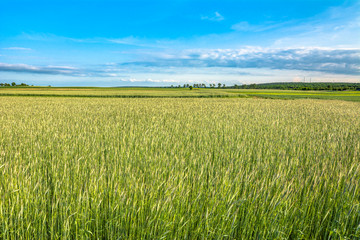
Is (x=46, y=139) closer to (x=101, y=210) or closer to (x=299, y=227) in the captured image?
(x=101, y=210)

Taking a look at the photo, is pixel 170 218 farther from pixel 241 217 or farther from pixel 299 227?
pixel 299 227

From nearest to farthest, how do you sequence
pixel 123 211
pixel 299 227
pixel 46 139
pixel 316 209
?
1. pixel 123 211
2. pixel 299 227
3. pixel 316 209
4. pixel 46 139

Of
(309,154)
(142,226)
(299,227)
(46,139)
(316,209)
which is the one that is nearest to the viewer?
(142,226)

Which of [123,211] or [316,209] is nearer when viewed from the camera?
[123,211]

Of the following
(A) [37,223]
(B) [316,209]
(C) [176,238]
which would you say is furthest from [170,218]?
(B) [316,209]

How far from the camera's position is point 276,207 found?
2172 millimetres

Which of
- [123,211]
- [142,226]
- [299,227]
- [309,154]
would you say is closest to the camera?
[142,226]

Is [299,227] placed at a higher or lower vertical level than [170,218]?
lower

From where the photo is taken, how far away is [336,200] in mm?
2484

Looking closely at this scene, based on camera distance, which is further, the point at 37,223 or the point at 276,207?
the point at 276,207

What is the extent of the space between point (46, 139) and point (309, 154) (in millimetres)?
5623

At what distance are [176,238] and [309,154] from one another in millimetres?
3390

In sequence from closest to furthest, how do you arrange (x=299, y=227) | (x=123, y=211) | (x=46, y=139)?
(x=123, y=211), (x=299, y=227), (x=46, y=139)

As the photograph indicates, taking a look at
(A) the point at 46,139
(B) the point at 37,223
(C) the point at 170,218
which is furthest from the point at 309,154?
(A) the point at 46,139
